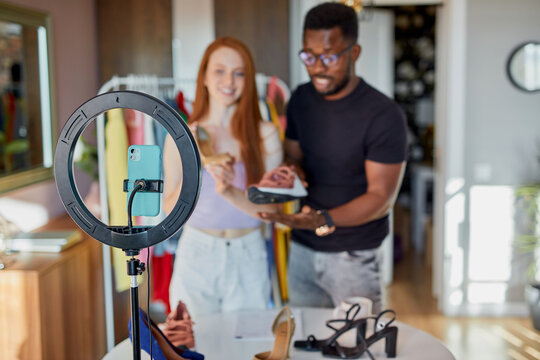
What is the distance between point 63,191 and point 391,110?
4.35 feet

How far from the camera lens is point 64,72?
11.3 ft

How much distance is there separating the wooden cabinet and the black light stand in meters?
1.08

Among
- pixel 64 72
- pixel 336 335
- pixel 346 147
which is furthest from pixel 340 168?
pixel 64 72

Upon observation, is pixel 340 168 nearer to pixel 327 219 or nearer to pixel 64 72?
pixel 327 219

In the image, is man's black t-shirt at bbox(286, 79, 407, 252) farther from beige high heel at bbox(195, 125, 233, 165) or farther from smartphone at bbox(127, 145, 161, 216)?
smartphone at bbox(127, 145, 161, 216)

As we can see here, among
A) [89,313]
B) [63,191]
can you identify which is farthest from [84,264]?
[63,191]

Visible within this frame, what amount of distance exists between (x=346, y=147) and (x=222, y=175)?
49cm

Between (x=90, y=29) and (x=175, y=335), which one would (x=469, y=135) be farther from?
(x=175, y=335)

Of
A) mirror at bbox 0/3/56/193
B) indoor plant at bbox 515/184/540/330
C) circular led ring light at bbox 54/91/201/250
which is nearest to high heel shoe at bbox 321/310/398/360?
circular led ring light at bbox 54/91/201/250

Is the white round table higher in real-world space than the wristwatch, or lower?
lower

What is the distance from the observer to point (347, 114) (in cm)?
222

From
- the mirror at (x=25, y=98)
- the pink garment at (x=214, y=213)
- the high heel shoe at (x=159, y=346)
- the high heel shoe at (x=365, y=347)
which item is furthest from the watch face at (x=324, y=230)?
the mirror at (x=25, y=98)

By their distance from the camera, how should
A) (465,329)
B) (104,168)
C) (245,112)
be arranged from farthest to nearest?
(465,329) → (104,168) → (245,112)

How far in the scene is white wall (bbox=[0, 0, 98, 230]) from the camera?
2905 millimetres
